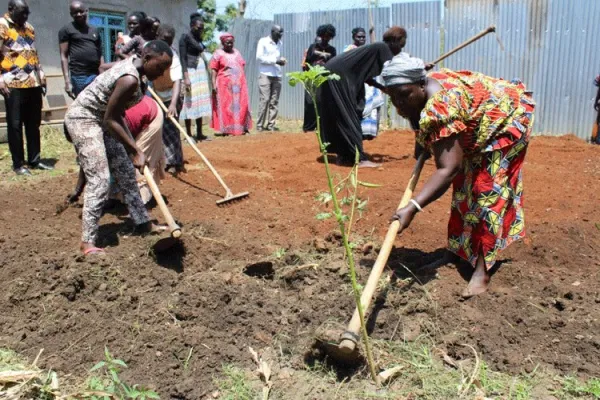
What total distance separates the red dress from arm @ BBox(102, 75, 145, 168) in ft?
20.9

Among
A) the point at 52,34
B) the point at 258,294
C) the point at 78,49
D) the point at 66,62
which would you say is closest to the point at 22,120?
the point at 66,62

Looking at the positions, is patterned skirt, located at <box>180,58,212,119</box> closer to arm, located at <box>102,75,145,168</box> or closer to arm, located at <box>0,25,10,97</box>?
arm, located at <box>0,25,10,97</box>

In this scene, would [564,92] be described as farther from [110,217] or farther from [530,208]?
[110,217]

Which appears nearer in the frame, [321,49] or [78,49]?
[78,49]

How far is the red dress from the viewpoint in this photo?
10453mm

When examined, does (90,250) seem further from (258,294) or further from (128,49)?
(128,49)

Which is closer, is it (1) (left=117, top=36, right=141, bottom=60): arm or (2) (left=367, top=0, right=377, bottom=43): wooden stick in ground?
(1) (left=117, top=36, right=141, bottom=60): arm

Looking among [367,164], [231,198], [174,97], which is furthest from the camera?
[367,164]

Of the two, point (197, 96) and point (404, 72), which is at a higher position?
point (404, 72)

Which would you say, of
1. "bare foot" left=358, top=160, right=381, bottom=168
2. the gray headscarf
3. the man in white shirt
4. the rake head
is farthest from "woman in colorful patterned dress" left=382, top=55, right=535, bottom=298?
the man in white shirt

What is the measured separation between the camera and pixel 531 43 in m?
10.9

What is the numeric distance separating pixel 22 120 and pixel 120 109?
359cm

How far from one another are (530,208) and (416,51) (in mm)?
7403

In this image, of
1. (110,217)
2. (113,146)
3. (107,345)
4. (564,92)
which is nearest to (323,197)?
(107,345)
